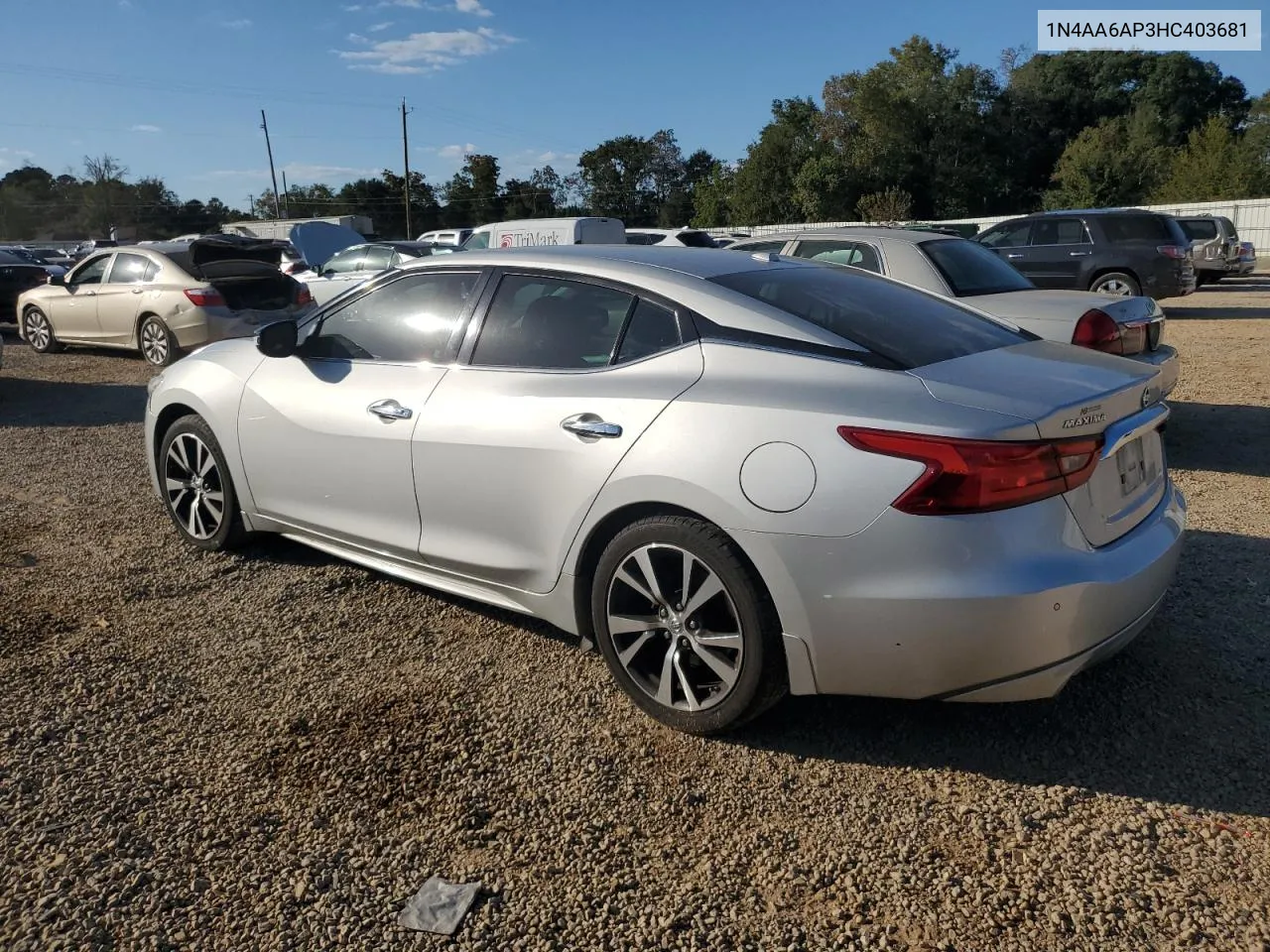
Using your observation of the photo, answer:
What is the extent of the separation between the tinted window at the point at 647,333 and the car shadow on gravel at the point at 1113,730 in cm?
131

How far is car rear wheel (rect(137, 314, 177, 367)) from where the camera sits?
1145 cm

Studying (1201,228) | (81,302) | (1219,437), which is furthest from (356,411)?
(1201,228)

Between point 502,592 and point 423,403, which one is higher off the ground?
point 423,403

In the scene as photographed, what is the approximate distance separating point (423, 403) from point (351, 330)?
0.76 m

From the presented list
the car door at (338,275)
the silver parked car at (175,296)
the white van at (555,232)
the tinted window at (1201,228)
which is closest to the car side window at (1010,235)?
the white van at (555,232)

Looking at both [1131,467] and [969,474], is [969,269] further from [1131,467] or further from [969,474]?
[969,474]

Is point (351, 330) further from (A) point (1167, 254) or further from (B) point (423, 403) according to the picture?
(A) point (1167, 254)

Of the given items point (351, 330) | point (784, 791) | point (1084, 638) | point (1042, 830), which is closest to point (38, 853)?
point (784, 791)

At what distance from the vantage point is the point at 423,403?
3689 millimetres

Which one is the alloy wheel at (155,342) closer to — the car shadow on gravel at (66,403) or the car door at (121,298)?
the car door at (121,298)

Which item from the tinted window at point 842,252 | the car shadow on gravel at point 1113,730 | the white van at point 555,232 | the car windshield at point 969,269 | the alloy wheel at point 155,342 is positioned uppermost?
the white van at point 555,232

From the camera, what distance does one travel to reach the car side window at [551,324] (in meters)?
3.41

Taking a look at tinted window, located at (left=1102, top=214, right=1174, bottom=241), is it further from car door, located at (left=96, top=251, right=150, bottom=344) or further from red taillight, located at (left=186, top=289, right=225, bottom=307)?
car door, located at (left=96, top=251, right=150, bottom=344)

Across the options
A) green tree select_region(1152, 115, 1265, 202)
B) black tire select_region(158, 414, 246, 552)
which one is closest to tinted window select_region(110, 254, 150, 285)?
black tire select_region(158, 414, 246, 552)
